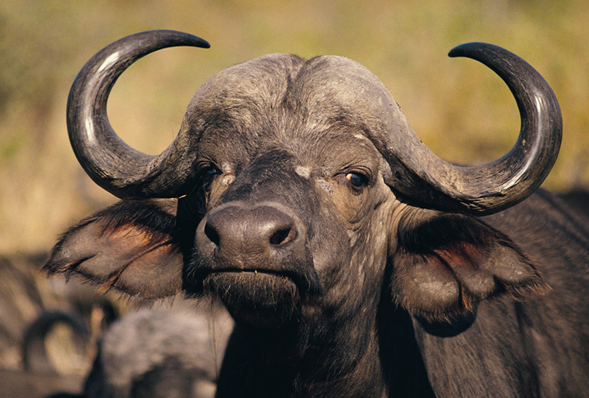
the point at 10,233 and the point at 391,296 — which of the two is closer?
the point at 391,296

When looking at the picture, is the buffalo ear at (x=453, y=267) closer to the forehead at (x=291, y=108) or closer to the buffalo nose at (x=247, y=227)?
the forehead at (x=291, y=108)

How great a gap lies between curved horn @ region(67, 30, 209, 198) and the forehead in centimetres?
26

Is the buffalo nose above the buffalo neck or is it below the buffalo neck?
above

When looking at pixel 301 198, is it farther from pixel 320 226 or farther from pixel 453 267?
pixel 453 267

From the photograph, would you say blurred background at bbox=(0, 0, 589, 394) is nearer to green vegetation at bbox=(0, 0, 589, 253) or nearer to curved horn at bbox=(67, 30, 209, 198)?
green vegetation at bbox=(0, 0, 589, 253)

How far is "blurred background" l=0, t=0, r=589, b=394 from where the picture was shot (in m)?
8.91

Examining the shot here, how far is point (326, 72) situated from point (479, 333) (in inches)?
69.1

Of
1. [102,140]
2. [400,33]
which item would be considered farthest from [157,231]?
[400,33]

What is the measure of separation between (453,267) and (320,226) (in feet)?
2.62

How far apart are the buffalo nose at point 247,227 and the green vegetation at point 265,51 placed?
6225 mm

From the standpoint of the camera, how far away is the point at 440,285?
2709mm

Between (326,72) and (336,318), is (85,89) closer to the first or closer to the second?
(326,72)

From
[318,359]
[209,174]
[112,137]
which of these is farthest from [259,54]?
[318,359]

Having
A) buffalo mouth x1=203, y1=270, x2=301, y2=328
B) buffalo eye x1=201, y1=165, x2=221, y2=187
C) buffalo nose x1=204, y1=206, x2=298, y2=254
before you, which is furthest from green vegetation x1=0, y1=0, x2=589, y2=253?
buffalo nose x1=204, y1=206, x2=298, y2=254
